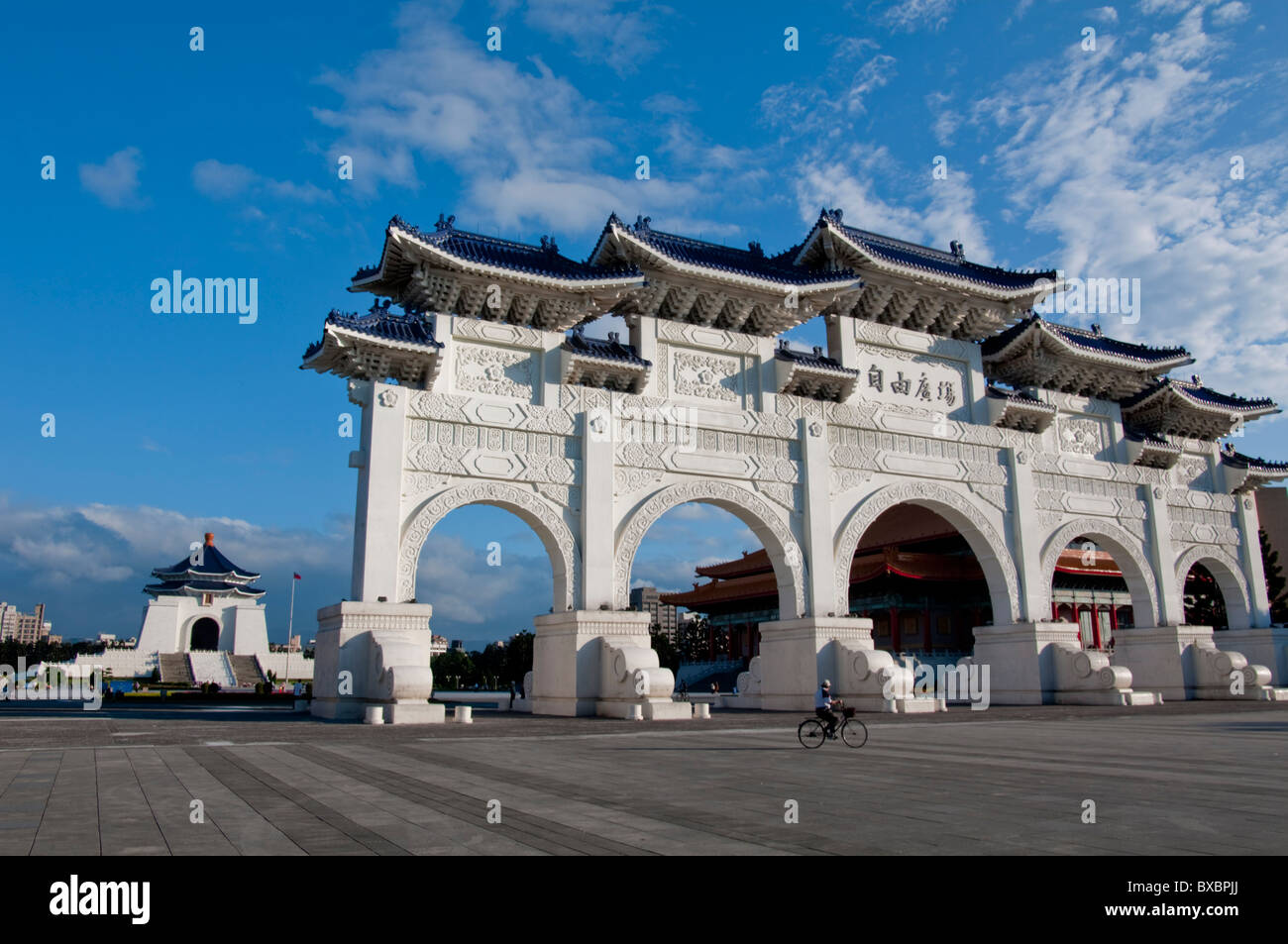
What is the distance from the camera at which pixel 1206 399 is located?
2944cm

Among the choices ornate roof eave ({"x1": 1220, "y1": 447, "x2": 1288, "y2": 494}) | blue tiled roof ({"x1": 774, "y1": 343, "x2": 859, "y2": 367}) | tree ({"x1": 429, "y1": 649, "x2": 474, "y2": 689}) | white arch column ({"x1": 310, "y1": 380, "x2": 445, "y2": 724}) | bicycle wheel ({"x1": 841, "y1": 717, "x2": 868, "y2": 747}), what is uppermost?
blue tiled roof ({"x1": 774, "y1": 343, "x2": 859, "y2": 367})

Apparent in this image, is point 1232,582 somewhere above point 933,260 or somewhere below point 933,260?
below

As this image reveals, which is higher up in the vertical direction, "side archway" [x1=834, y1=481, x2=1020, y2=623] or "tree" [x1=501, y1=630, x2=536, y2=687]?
"side archway" [x1=834, y1=481, x2=1020, y2=623]

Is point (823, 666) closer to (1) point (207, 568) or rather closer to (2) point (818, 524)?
(2) point (818, 524)

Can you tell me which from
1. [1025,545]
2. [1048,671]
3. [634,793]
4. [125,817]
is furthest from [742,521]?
[125,817]

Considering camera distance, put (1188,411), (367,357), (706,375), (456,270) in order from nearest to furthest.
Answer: (367,357) → (456,270) → (706,375) → (1188,411)

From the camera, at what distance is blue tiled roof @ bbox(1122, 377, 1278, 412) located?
28.3 m

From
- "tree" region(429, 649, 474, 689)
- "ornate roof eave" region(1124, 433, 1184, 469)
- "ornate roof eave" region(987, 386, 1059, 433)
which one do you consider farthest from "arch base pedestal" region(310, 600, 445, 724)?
"tree" region(429, 649, 474, 689)

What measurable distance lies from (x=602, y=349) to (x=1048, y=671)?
14.6 meters

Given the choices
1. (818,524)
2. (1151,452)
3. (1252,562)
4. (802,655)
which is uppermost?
(1151,452)

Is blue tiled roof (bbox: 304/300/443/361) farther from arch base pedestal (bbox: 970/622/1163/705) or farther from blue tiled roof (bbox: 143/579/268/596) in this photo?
blue tiled roof (bbox: 143/579/268/596)

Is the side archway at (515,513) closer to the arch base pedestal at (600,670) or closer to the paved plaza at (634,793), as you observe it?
the arch base pedestal at (600,670)

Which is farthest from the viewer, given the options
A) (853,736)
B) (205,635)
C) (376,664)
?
(205,635)

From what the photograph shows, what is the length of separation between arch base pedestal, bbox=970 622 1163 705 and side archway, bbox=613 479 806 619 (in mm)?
6794
